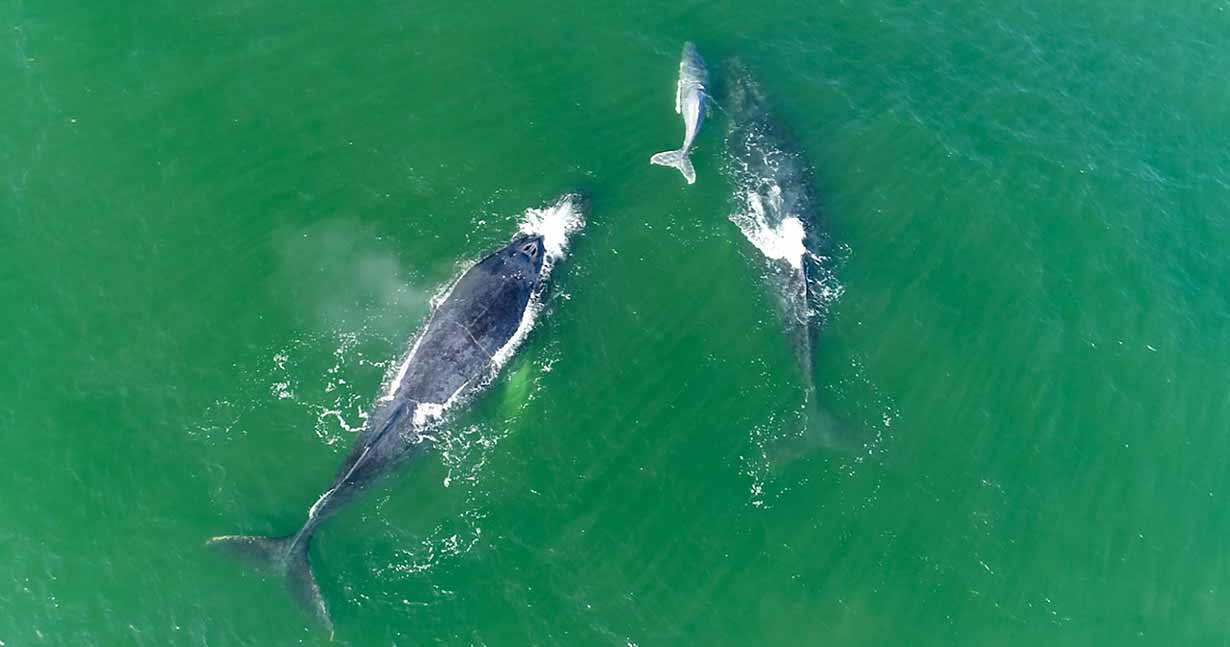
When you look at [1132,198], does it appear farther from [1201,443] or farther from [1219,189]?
[1201,443]

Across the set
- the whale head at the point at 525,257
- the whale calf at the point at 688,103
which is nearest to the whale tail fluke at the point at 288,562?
the whale head at the point at 525,257

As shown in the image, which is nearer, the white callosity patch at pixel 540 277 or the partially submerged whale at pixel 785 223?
the white callosity patch at pixel 540 277

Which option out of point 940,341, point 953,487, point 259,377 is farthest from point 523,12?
point 953,487

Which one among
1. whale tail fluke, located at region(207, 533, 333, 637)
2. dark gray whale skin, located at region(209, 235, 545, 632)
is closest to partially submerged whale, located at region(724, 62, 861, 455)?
dark gray whale skin, located at region(209, 235, 545, 632)

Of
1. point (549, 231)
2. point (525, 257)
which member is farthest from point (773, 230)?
point (525, 257)

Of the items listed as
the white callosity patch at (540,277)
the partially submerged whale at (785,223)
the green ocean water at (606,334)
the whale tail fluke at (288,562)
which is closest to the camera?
the whale tail fluke at (288,562)

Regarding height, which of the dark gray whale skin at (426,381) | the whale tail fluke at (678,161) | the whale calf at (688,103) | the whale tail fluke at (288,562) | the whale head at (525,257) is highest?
the whale calf at (688,103)

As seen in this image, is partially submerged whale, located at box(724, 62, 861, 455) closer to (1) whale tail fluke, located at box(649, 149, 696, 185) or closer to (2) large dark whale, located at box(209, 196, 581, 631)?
(1) whale tail fluke, located at box(649, 149, 696, 185)

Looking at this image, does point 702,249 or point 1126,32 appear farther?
point 1126,32

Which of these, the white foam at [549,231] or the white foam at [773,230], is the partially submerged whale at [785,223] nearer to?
the white foam at [773,230]
